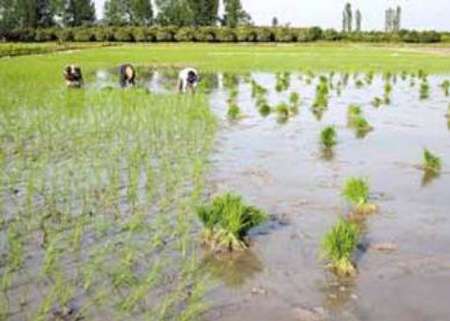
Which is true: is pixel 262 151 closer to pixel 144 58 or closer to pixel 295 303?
pixel 295 303

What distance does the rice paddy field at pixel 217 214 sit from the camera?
17.3 ft

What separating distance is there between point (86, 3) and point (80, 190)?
80962 millimetres

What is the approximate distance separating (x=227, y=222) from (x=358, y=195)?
2.03m

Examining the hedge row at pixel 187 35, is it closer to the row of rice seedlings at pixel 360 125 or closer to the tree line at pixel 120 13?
the tree line at pixel 120 13

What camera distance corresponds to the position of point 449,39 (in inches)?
2522

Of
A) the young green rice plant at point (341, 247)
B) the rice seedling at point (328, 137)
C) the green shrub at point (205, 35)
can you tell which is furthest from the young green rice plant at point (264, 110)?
the green shrub at point (205, 35)

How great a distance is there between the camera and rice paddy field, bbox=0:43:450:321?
17.3 feet

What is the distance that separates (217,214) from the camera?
20.9ft

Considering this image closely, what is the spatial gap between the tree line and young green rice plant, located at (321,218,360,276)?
7945 centimetres

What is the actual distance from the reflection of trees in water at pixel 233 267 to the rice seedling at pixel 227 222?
13 cm

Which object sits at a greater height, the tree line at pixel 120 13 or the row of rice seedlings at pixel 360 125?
the tree line at pixel 120 13

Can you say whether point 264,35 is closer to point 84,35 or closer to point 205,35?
point 205,35

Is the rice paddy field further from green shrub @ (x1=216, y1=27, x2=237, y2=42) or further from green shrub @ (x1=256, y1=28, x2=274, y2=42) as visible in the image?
green shrub @ (x1=256, y1=28, x2=274, y2=42)

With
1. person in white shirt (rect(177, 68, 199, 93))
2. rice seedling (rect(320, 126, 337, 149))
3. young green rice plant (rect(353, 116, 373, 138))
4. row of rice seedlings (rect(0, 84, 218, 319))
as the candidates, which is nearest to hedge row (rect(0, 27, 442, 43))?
person in white shirt (rect(177, 68, 199, 93))
